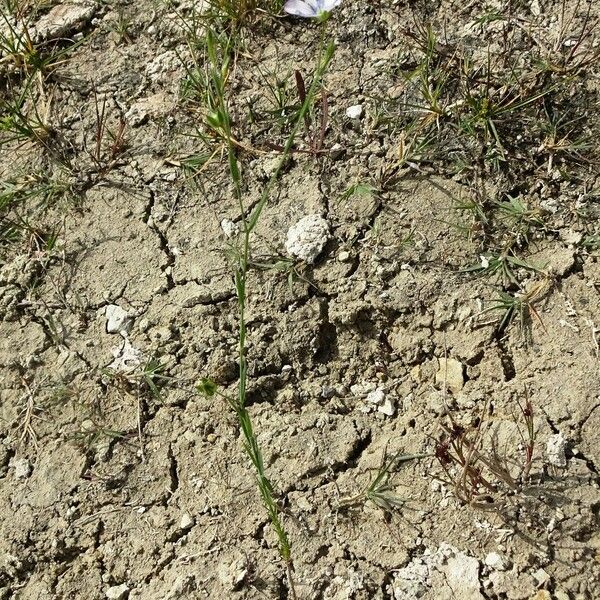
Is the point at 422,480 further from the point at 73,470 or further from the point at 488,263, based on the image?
the point at 73,470

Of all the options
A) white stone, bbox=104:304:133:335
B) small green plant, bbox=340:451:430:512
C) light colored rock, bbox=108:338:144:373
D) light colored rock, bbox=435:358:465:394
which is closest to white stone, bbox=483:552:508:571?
small green plant, bbox=340:451:430:512

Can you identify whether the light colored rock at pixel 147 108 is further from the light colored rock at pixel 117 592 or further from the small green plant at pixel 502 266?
the light colored rock at pixel 117 592

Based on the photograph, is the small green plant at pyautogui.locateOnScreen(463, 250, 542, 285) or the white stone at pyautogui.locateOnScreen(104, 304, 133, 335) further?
the white stone at pyautogui.locateOnScreen(104, 304, 133, 335)

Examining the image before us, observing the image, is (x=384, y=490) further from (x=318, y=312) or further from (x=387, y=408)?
(x=318, y=312)

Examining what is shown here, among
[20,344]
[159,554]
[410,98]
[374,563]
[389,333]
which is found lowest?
[374,563]

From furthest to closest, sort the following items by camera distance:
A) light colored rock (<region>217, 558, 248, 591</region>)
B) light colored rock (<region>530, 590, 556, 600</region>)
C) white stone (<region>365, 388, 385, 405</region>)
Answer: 1. white stone (<region>365, 388, 385, 405</region>)
2. light colored rock (<region>217, 558, 248, 591</region>)
3. light colored rock (<region>530, 590, 556, 600</region>)

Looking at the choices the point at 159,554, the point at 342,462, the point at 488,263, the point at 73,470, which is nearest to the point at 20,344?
the point at 73,470

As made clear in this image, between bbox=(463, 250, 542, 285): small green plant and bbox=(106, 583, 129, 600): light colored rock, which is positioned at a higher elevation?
bbox=(463, 250, 542, 285): small green plant

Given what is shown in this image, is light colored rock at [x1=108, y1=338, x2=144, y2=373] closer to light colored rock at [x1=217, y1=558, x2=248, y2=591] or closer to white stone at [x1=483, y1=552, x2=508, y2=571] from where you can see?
light colored rock at [x1=217, y1=558, x2=248, y2=591]
